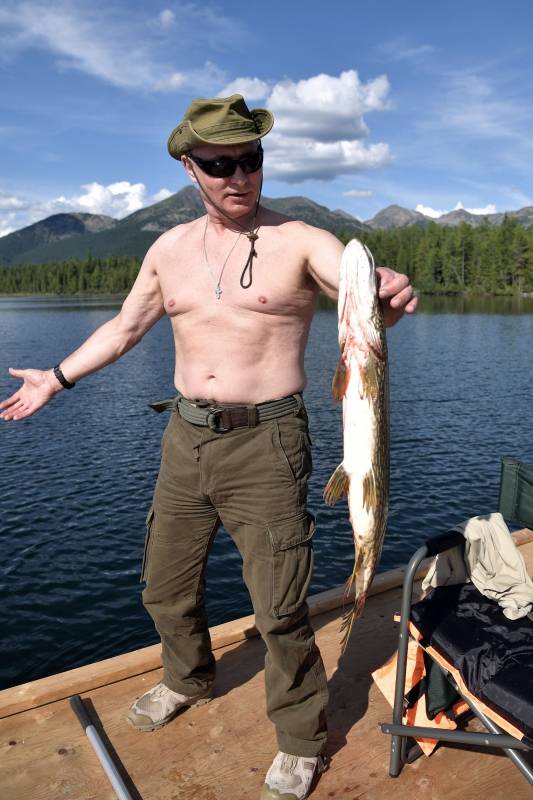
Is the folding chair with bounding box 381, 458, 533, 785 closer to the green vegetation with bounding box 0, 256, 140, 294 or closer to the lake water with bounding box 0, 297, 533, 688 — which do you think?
the lake water with bounding box 0, 297, 533, 688

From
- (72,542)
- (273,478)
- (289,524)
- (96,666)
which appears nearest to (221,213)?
(273,478)

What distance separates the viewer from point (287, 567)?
3334 mm

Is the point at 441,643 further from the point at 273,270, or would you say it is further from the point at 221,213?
the point at 221,213

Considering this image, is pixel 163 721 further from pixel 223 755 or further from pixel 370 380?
pixel 370 380

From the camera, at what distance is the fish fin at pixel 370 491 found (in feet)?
10.3

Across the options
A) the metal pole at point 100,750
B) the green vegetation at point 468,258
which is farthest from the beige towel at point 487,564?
the green vegetation at point 468,258

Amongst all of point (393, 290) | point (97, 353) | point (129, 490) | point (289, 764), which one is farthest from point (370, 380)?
point (129, 490)

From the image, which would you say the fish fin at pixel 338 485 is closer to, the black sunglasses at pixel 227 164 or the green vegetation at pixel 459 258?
the black sunglasses at pixel 227 164

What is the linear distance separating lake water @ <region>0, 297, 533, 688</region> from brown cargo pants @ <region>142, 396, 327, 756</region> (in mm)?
6535

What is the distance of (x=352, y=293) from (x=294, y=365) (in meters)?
0.83

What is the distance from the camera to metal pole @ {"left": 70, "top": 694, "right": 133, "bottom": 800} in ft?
11.0

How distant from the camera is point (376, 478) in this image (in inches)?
124

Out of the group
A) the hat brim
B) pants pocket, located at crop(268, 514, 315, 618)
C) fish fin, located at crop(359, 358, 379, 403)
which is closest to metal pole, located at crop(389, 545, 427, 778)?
pants pocket, located at crop(268, 514, 315, 618)

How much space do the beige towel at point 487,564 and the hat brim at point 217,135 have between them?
2529 mm
